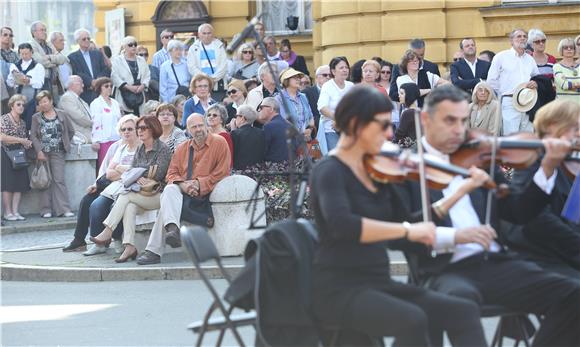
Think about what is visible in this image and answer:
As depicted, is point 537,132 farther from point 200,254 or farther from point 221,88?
point 221,88

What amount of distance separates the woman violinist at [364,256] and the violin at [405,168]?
0.07 m

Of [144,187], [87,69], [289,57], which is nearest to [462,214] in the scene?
[144,187]

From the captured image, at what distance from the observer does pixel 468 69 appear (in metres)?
17.6

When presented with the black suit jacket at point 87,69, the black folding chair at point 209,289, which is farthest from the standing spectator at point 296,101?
the black folding chair at point 209,289

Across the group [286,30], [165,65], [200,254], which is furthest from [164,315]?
[286,30]

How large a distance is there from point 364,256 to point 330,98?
32.2ft

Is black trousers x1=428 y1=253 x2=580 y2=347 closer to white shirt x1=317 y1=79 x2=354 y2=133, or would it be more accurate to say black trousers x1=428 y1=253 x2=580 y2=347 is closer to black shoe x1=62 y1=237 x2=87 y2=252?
black shoe x1=62 y1=237 x2=87 y2=252

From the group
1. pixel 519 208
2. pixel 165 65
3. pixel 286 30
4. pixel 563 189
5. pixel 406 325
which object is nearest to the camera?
pixel 406 325

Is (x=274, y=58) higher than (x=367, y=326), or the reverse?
(x=274, y=58)

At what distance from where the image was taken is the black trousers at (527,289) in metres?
6.72

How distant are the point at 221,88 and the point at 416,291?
43.9ft

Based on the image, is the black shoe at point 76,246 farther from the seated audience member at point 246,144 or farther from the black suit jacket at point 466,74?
the black suit jacket at point 466,74

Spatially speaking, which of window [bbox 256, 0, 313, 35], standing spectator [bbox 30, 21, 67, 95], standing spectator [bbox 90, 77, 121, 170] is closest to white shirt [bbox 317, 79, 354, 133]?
standing spectator [bbox 90, 77, 121, 170]

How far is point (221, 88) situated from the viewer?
63.6 ft
